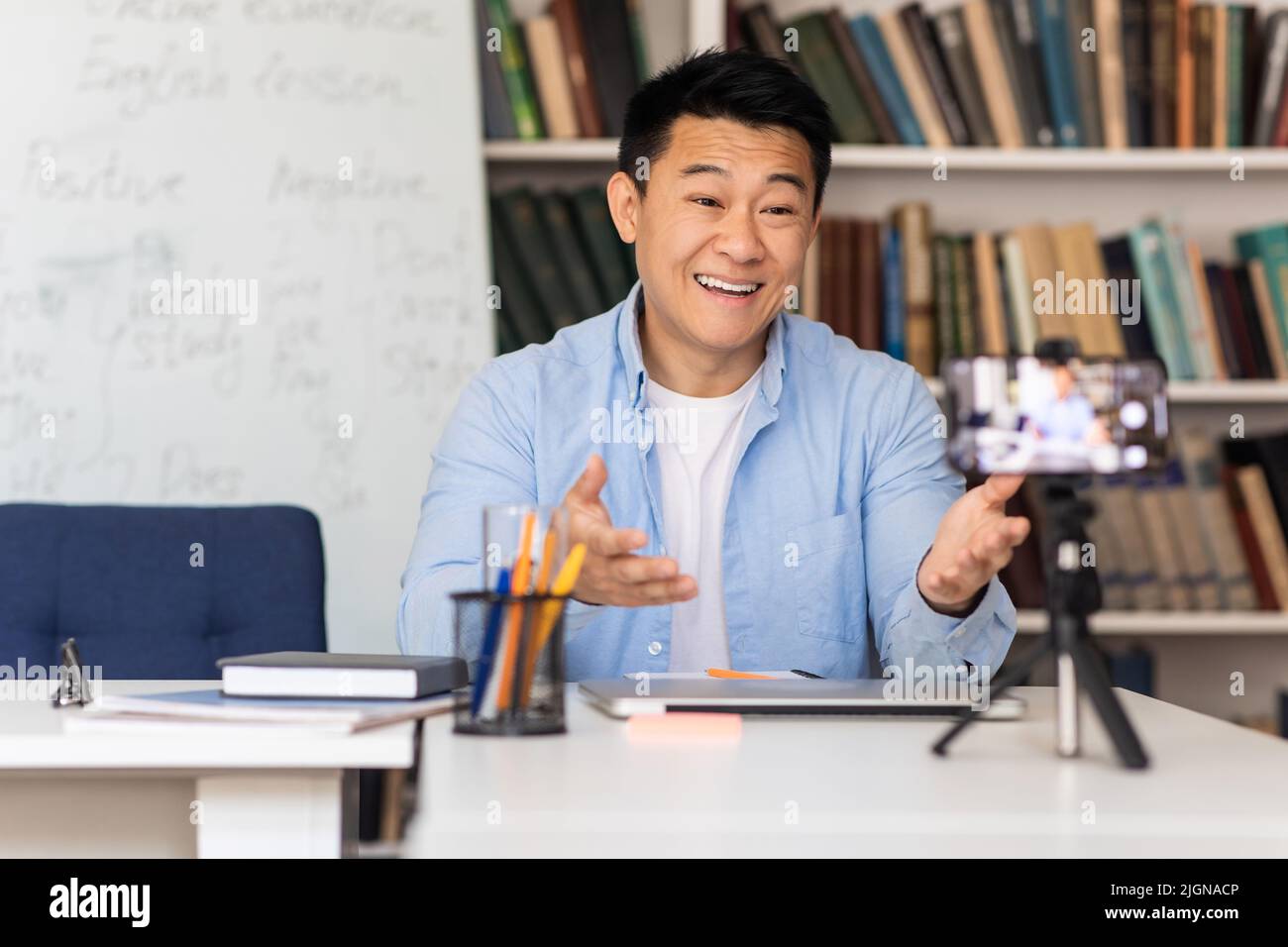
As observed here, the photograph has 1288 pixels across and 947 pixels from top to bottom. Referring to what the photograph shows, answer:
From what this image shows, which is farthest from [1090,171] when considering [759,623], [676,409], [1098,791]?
[1098,791]

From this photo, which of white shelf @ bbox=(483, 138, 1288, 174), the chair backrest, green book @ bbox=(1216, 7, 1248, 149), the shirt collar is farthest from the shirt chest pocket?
green book @ bbox=(1216, 7, 1248, 149)

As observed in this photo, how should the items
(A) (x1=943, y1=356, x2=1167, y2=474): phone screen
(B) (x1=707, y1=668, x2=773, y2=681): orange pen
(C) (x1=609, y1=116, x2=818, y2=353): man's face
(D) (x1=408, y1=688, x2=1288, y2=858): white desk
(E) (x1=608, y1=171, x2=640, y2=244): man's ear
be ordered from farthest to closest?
(E) (x1=608, y1=171, x2=640, y2=244): man's ear → (C) (x1=609, y1=116, x2=818, y2=353): man's face → (B) (x1=707, y1=668, x2=773, y2=681): orange pen → (A) (x1=943, y1=356, x2=1167, y2=474): phone screen → (D) (x1=408, y1=688, x2=1288, y2=858): white desk

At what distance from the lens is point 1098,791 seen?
82cm

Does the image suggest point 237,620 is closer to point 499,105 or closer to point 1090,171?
point 499,105

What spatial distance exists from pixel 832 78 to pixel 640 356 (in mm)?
1000

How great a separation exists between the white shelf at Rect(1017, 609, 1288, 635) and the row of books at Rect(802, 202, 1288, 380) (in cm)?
42

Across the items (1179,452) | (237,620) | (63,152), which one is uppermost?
(63,152)

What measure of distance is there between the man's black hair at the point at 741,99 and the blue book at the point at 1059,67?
89cm

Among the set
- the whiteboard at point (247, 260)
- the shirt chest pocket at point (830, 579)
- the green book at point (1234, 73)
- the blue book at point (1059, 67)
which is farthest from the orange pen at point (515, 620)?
the green book at point (1234, 73)

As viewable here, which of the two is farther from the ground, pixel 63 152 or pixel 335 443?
pixel 63 152

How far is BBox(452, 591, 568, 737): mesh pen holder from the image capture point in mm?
986

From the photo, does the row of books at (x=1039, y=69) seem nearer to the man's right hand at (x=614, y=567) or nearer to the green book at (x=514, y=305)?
the green book at (x=514, y=305)

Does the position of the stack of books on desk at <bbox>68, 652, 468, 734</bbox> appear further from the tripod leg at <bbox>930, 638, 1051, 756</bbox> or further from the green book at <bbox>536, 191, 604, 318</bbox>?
the green book at <bbox>536, 191, 604, 318</bbox>
